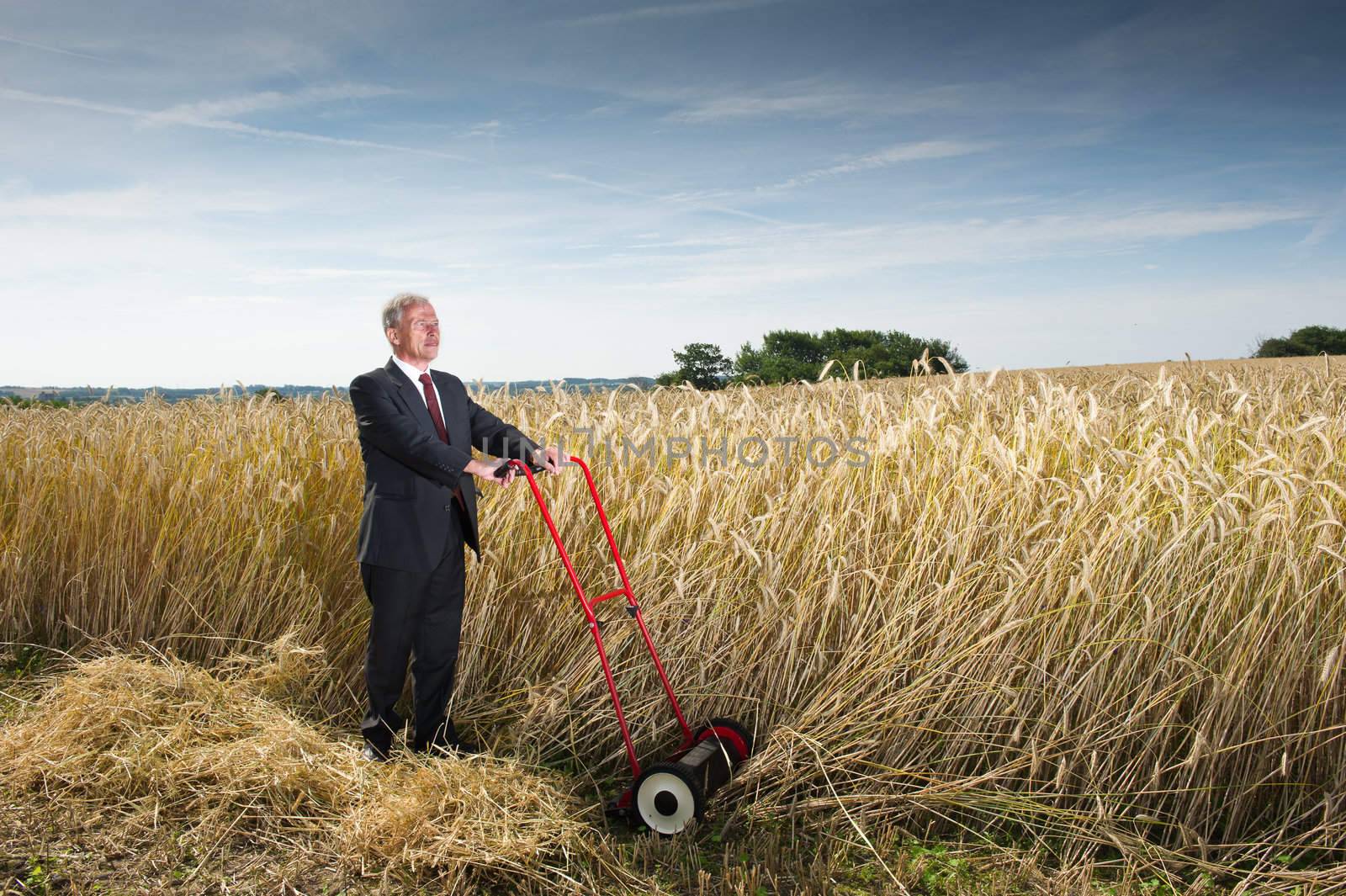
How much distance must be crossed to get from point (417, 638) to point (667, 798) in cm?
105

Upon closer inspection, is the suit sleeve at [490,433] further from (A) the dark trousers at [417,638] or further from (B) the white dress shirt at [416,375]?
(A) the dark trousers at [417,638]

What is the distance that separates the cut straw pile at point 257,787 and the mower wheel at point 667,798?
240mm

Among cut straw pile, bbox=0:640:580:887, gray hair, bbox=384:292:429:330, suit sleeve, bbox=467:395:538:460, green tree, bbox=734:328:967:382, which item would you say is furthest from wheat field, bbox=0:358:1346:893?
green tree, bbox=734:328:967:382

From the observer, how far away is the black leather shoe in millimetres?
3189

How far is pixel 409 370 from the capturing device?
10.2 feet

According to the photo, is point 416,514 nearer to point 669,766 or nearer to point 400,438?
point 400,438

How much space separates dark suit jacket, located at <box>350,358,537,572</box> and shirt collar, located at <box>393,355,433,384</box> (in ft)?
0.05

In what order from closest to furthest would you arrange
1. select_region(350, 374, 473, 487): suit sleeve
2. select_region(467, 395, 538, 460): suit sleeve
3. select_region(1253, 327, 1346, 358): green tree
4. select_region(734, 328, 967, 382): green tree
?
1. select_region(350, 374, 473, 487): suit sleeve
2. select_region(467, 395, 538, 460): suit sleeve
3. select_region(734, 328, 967, 382): green tree
4. select_region(1253, 327, 1346, 358): green tree

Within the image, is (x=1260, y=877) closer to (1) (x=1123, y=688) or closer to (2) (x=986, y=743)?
(1) (x=1123, y=688)

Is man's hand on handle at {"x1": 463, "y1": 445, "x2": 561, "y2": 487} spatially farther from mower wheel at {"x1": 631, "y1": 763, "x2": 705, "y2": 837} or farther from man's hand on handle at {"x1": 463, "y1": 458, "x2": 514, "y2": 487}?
mower wheel at {"x1": 631, "y1": 763, "x2": 705, "y2": 837}

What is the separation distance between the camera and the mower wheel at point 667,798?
2707 millimetres

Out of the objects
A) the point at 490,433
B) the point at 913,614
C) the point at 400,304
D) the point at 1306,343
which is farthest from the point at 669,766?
the point at 1306,343

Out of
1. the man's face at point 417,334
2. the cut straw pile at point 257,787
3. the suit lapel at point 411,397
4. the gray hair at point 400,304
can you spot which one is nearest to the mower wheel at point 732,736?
the cut straw pile at point 257,787

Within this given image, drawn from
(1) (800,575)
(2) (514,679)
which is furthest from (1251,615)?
(2) (514,679)
